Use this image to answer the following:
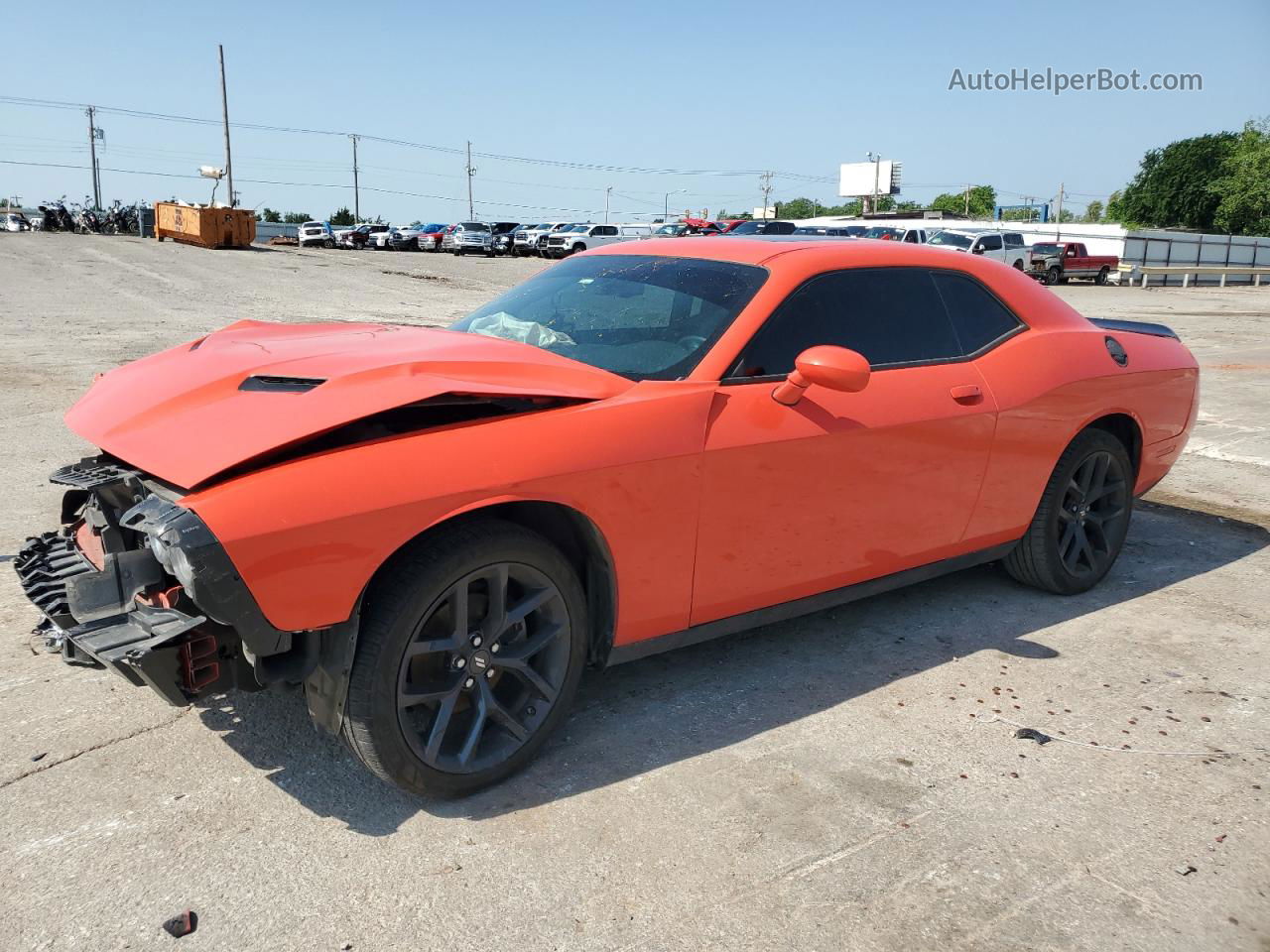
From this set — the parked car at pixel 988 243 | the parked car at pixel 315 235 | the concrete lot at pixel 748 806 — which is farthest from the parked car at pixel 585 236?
the concrete lot at pixel 748 806

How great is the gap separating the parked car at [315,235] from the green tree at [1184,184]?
6695 centimetres

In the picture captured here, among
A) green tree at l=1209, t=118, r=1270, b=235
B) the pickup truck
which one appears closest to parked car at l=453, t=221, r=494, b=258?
the pickup truck

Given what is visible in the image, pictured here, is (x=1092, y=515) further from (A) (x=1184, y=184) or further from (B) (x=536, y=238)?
(A) (x=1184, y=184)

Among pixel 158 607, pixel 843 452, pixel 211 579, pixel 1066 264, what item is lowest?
pixel 158 607

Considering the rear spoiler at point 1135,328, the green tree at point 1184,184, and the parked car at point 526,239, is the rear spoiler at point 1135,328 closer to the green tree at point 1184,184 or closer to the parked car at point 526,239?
the parked car at point 526,239

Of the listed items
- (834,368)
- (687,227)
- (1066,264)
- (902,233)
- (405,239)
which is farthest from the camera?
(405,239)

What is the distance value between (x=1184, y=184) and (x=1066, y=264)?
172ft

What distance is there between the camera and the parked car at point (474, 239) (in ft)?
146

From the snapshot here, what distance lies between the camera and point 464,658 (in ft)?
9.30

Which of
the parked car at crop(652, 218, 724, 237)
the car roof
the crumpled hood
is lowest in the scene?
the crumpled hood

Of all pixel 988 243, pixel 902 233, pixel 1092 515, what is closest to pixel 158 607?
pixel 1092 515

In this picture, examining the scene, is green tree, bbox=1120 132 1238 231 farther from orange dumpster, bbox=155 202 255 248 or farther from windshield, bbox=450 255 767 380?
windshield, bbox=450 255 767 380

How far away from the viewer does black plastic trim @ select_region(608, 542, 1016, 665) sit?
10.6ft

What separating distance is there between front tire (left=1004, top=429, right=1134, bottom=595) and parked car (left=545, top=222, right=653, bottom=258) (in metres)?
35.6
